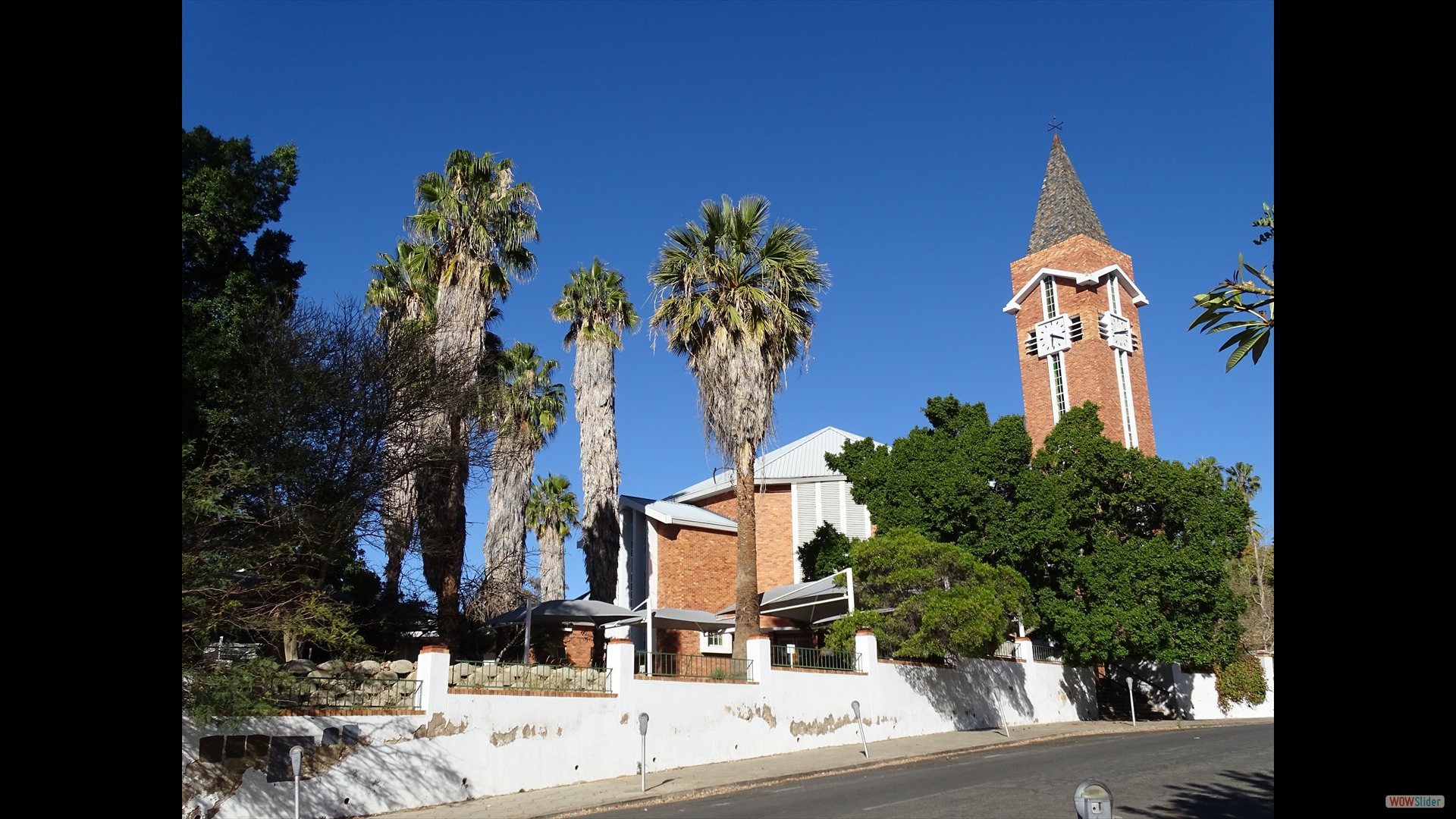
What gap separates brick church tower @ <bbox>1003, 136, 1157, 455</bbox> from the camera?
43781 millimetres

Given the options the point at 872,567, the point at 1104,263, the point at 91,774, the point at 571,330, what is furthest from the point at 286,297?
the point at 1104,263

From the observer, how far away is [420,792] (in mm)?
15422

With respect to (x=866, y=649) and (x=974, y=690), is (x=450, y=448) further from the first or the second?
(x=974, y=690)

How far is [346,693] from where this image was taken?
49.7 feet

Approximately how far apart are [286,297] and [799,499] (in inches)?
807

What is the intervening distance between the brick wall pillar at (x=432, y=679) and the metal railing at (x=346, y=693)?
0.41 ft

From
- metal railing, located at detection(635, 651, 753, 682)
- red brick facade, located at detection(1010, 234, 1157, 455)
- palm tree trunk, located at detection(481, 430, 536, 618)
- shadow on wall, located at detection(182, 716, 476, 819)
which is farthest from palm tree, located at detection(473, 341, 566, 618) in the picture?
red brick facade, located at detection(1010, 234, 1157, 455)

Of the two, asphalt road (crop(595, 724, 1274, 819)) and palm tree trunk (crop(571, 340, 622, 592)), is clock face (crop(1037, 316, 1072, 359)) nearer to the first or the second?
palm tree trunk (crop(571, 340, 622, 592))

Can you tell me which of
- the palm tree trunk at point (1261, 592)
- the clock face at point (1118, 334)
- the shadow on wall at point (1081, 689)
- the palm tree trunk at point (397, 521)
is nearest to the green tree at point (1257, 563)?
the palm tree trunk at point (1261, 592)

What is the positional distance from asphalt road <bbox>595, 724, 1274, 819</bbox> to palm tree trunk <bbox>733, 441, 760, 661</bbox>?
185 inches

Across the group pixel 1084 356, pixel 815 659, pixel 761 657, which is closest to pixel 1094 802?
pixel 761 657

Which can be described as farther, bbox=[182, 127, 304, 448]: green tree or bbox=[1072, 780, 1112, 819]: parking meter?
bbox=[182, 127, 304, 448]: green tree
